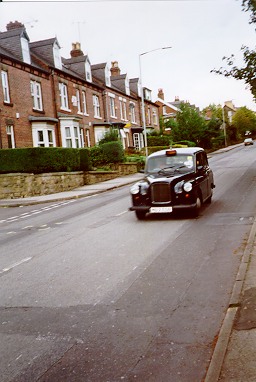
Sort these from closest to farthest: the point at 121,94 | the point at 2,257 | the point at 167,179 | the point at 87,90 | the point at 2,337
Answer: the point at 2,337
the point at 2,257
the point at 167,179
the point at 87,90
the point at 121,94

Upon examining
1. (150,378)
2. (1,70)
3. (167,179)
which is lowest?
(150,378)

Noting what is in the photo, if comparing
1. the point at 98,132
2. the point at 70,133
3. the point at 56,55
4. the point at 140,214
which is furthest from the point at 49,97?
the point at 140,214

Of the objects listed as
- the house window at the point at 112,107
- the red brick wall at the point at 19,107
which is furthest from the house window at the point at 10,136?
the house window at the point at 112,107

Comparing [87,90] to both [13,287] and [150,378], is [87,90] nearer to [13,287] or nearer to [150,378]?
[13,287]

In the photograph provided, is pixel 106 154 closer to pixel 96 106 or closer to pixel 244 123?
pixel 96 106

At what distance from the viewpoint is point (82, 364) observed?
3758mm

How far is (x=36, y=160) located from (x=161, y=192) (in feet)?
43.7

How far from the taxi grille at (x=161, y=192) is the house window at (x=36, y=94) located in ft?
65.1

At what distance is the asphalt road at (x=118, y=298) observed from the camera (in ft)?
12.3

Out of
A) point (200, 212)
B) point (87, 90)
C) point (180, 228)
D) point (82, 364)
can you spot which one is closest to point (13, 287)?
point (82, 364)

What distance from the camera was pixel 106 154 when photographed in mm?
31312

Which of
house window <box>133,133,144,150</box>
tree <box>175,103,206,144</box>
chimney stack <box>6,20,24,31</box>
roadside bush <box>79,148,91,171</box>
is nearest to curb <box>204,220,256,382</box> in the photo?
roadside bush <box>79,148,91,171</box>

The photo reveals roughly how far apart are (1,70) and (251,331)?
79.9ft

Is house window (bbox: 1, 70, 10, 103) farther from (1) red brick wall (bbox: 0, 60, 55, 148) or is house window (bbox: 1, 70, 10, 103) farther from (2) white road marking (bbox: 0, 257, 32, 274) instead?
(2) white road marking (bbox: 0, 257, 32, 274)
